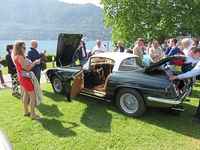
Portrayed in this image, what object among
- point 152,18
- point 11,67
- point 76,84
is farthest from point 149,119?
point 152,18

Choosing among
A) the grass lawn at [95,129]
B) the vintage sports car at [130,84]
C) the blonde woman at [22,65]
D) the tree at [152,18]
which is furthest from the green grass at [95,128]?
the tree at [152,18]

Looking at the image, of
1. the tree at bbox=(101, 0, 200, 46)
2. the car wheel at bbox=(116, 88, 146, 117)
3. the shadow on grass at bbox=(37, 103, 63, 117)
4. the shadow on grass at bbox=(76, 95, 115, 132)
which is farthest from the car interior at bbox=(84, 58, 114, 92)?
the tree at bbox=(101, 0, 200, 46)

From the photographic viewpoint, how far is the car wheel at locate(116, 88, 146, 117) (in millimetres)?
4188

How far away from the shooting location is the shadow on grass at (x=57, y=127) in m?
3.82

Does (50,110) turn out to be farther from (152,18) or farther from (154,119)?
(152,18)

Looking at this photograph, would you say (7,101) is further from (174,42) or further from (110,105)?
(174,42)

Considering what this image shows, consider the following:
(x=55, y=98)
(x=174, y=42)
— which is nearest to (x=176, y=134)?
(x=55, y=98)

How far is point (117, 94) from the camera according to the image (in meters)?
4.56

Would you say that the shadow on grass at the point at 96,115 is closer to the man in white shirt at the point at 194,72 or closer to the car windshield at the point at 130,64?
the car windshield at the point at 130,64

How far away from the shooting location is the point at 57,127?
407 cm

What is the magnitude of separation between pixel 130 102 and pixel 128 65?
1047 mm

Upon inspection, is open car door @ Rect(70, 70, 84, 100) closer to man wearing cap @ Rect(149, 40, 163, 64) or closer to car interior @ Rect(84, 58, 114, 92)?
car interior @ Rect(84, 58, 114, 92)

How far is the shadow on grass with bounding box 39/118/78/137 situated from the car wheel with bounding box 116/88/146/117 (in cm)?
127

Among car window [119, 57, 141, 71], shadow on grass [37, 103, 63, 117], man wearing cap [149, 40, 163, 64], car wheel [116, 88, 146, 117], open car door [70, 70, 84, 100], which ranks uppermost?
man wearing cap [149, 40, 163, 64]
